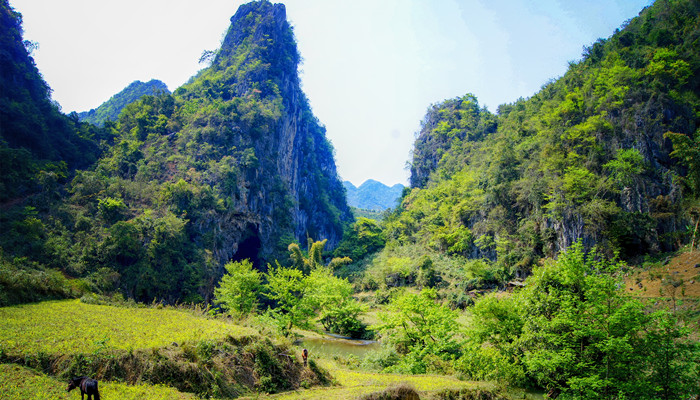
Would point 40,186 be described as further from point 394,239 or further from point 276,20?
point 276,20

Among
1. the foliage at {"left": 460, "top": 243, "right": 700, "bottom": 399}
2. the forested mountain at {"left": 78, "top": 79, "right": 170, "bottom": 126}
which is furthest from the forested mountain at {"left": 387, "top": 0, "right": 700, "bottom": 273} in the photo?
the forested mountain at {"left": 78, "top": 79, "right": 170, "bottom": 126}

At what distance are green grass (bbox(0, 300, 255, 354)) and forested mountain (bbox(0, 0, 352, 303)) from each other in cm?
269

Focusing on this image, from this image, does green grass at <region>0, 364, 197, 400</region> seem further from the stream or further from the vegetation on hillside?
the stream

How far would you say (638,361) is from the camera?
12.3 meters

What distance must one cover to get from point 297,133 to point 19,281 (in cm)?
6147

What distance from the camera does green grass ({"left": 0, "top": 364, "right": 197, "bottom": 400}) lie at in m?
7.64

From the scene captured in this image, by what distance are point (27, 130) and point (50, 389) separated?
4083cm

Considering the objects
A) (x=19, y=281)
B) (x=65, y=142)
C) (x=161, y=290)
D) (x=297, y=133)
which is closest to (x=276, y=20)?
(x=297, y=133)

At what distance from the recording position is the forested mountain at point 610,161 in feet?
79.2

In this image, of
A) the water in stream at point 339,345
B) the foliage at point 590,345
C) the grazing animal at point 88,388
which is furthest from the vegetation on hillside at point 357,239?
the water in stream at point 339,345

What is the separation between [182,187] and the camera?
39.9m

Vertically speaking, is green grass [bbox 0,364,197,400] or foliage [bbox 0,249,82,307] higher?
foliage [bbox 0,249,82,307]

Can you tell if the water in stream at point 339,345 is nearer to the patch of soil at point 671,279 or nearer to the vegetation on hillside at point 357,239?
the vegetation on hillside at point 357,239

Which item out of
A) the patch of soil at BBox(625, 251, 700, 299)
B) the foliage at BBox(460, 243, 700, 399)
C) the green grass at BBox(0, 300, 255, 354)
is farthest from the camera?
the patch of soil at BBox(625, 251, 700, 299)
